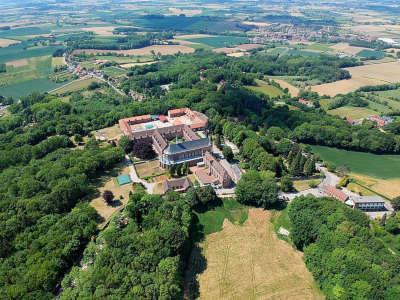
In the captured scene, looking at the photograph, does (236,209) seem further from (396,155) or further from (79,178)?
(396,155)

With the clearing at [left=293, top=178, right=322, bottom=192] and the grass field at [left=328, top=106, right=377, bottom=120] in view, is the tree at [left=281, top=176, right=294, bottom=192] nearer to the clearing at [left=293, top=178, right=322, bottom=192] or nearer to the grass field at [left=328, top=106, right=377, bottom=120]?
the clearing at [left=293, top=178, right=322, bottom=192]

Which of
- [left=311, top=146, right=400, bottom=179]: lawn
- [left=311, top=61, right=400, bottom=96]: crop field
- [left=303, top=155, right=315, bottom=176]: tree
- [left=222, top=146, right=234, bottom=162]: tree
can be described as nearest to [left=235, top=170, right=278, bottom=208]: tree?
[left=303, top=155, right=315, bottom=176]: tree

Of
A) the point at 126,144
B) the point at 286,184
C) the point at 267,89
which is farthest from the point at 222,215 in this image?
the point at 267,89

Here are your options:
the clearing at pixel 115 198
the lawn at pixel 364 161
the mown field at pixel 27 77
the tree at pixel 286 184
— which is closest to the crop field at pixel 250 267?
the tree at pixel 286 184

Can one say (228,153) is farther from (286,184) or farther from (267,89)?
(267,89)

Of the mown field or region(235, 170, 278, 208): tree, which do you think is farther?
the mown field

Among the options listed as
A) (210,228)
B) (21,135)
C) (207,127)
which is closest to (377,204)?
(210,228)

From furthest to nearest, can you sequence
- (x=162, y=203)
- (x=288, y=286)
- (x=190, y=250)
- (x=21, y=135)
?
(x=21, y=135)
(x=162, y=203)
(x=190, y=250)
(x=288, y=286)
